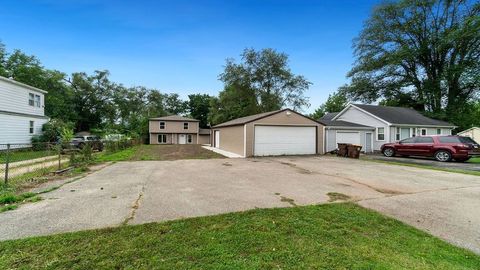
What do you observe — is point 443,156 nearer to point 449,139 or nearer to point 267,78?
point 449,139

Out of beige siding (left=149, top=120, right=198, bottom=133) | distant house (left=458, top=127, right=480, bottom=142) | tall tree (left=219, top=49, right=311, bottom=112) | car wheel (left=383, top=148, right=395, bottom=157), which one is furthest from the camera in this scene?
beige siding (left=149, top=120, right=198, bottom=133)

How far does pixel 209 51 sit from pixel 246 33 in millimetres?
3185

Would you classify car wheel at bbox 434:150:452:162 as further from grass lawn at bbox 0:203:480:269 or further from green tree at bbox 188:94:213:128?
green tree at bbox 188:94:213:128

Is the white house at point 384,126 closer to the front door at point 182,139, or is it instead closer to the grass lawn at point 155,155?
the grass lawn at point 155,155

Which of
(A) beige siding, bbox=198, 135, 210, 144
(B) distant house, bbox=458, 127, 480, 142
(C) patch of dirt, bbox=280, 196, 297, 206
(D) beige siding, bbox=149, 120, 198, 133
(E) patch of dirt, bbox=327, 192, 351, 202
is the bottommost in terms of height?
(E) patch of dirt, bbox=327, 192, 351, 202

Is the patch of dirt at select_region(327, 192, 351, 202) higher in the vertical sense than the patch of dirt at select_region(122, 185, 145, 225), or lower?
lower

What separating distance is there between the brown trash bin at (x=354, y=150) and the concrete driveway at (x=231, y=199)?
21.2 ft

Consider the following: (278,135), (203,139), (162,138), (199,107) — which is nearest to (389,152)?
(278,135)

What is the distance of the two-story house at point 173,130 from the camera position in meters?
36.9

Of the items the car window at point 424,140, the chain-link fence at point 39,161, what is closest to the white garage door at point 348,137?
the car window at point 424,140

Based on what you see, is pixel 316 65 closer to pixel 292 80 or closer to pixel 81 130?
pixel 292 80

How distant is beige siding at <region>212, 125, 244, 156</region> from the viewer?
53.5 ft

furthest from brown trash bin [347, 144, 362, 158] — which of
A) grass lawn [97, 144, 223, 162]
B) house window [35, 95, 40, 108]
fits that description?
house window [35, 95, 40, 108]

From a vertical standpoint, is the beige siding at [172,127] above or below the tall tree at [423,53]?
below
